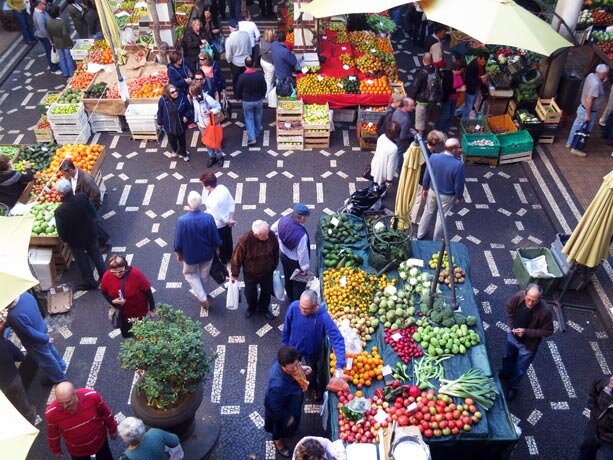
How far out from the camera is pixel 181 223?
6.84 meters

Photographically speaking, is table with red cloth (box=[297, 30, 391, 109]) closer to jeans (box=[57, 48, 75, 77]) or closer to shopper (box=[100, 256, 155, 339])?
jeans (box=[57, 48, 75, 77])

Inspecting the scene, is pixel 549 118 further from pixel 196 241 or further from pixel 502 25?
pixel 196 241

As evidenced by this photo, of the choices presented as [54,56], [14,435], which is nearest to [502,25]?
[14,435]

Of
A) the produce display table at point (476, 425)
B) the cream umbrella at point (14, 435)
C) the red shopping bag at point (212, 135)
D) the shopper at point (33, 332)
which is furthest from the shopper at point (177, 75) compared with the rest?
the cream umbrella at point (14, 435)

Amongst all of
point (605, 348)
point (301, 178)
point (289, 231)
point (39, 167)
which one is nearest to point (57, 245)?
point (39, 167)

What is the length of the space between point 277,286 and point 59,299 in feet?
10.6

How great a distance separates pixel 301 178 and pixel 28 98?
723 centimetres

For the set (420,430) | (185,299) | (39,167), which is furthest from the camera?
(39,167)

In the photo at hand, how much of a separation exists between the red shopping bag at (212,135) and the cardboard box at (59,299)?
12.1 feet

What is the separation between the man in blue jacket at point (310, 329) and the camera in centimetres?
564

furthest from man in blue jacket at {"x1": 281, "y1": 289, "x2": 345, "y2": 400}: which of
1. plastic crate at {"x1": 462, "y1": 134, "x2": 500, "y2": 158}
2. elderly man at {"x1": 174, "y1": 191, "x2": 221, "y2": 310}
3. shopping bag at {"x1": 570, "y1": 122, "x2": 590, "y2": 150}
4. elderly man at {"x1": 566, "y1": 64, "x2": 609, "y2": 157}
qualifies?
shopping bag at {"x1": 570, "y1": 122, "x2": 590, "y2": 150}

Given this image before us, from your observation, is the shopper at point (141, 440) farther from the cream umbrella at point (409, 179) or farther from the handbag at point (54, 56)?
the handbag at point (54, 56)

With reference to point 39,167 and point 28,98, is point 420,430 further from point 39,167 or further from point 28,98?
point 28,98

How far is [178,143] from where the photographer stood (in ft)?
35.1
